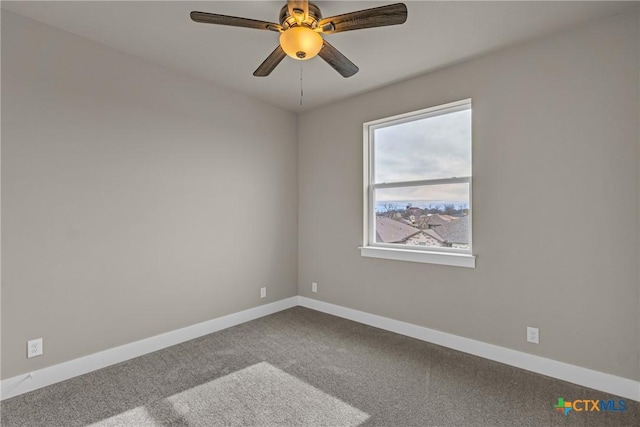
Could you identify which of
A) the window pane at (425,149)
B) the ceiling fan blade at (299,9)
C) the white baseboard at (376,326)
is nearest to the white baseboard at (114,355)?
the white baseboard at (376,326)

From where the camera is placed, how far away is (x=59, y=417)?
1947mm

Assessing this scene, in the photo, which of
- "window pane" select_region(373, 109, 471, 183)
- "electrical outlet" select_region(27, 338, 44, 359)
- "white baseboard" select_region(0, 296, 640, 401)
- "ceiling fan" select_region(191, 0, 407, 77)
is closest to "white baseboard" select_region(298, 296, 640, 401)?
"white baseboard" select_region(0, 296, 640, 401)

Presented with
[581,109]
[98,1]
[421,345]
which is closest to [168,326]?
[421,345]

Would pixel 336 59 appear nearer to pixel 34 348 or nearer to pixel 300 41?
pixel 300 41

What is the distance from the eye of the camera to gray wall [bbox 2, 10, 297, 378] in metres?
2.23

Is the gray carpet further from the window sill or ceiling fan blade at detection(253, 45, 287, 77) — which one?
ceiling fan blade at detection(253, 45, 287, 77)

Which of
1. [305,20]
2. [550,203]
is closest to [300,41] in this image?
[305,20]

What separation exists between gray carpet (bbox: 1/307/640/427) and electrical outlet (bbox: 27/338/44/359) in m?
0.25

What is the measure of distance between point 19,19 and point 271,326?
324 cm

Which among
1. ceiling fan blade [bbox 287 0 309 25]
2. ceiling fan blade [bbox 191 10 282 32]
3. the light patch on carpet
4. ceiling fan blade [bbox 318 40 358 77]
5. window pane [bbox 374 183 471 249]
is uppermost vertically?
ceiling fan blade [bbox 287 0 309 25]

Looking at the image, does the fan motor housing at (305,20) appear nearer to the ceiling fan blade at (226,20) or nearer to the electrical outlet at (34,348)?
the ceiling fan blade at (226,20)

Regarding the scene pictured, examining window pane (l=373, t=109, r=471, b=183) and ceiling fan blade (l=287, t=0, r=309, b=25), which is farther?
window pane (l=373, t=109, r=471, b=183)

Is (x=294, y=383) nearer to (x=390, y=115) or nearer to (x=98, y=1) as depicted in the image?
(x=390, y=115)

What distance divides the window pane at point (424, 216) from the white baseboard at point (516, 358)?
83cm
